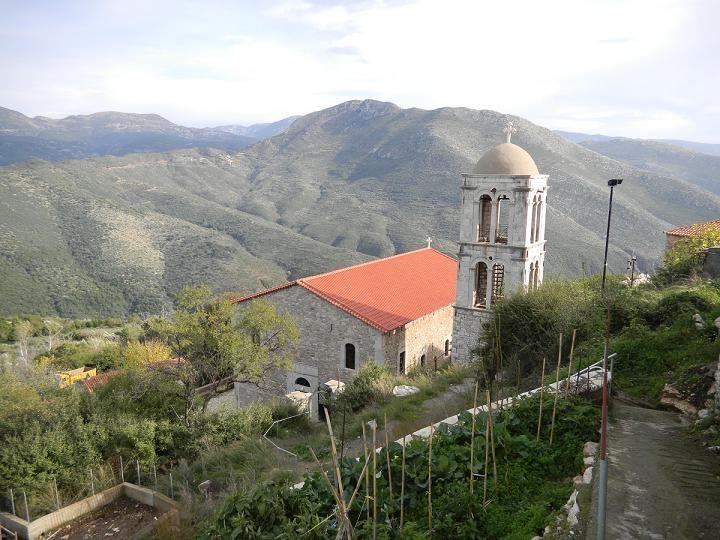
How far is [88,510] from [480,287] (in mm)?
11737

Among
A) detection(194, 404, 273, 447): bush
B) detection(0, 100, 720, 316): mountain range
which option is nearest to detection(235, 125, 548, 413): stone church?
detection(194, 404, 273, 447): bush

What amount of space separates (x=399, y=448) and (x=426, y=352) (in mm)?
12343

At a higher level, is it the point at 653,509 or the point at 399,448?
the point at 653,509

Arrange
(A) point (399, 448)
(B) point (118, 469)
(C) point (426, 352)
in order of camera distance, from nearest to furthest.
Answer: (A) point (399, 448) → (B) point (118, 469) → (C) point (426, 352)

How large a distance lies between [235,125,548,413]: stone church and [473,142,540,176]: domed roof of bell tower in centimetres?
3

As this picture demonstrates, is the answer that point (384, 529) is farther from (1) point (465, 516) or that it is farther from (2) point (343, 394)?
(2) point (343, 394)

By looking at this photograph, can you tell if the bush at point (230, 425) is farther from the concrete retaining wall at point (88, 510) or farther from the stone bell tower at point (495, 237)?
the stone bell tower at point (495, 237)

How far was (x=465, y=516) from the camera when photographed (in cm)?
486

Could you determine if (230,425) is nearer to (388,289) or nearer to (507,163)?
(388,289)

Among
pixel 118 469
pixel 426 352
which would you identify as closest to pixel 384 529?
pixel 118 469

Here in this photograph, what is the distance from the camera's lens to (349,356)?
16203 millimetres

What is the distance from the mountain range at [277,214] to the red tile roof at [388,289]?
33.5 metres

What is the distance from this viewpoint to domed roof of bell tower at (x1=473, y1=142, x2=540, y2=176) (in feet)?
47.7

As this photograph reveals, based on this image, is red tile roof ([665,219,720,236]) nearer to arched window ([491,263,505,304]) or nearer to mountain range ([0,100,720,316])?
arched window ([491,263,505,304])
